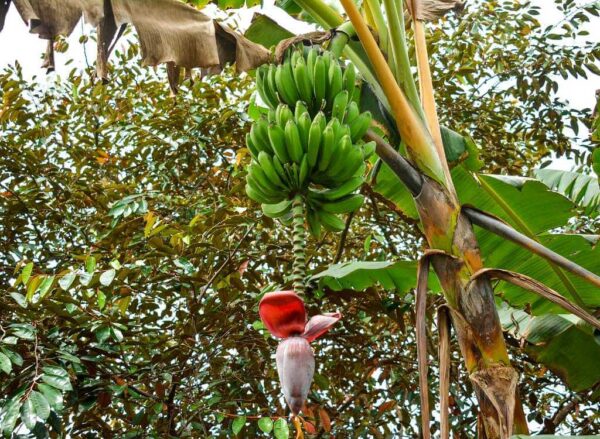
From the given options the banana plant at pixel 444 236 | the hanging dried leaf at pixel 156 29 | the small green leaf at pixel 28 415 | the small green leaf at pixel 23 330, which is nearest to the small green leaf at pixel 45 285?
the small green leaf at pixel 23 330

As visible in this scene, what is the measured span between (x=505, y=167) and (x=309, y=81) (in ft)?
6.79

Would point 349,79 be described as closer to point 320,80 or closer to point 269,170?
point 320,80

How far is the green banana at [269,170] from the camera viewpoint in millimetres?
1291

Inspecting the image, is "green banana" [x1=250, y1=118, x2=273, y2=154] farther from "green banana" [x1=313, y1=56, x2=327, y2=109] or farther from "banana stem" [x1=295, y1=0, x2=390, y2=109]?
"banana stem" [x1=295, y1=0, x2=390, y2=109]

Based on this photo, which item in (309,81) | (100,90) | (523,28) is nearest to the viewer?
(309,81)

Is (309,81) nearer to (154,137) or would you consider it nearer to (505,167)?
(154,137)

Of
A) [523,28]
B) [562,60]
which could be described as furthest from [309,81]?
[523,28]

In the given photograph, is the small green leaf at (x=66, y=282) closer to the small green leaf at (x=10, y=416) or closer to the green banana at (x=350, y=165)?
the small green leaf at (x=10, y=416)

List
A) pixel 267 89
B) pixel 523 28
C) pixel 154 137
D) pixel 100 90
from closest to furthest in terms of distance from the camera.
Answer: pixel 267 89 → pixel 154 137 → pixel 100 90 → pixel 523 28

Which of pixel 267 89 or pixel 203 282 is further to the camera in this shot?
pixel 203 282

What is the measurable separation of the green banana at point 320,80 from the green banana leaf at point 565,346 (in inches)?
36.6

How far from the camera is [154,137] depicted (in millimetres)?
2992

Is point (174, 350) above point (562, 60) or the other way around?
the other way around

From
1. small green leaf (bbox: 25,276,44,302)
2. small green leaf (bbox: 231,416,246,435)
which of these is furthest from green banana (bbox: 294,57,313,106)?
small green leaf (bbox: 231,416,246,435)
